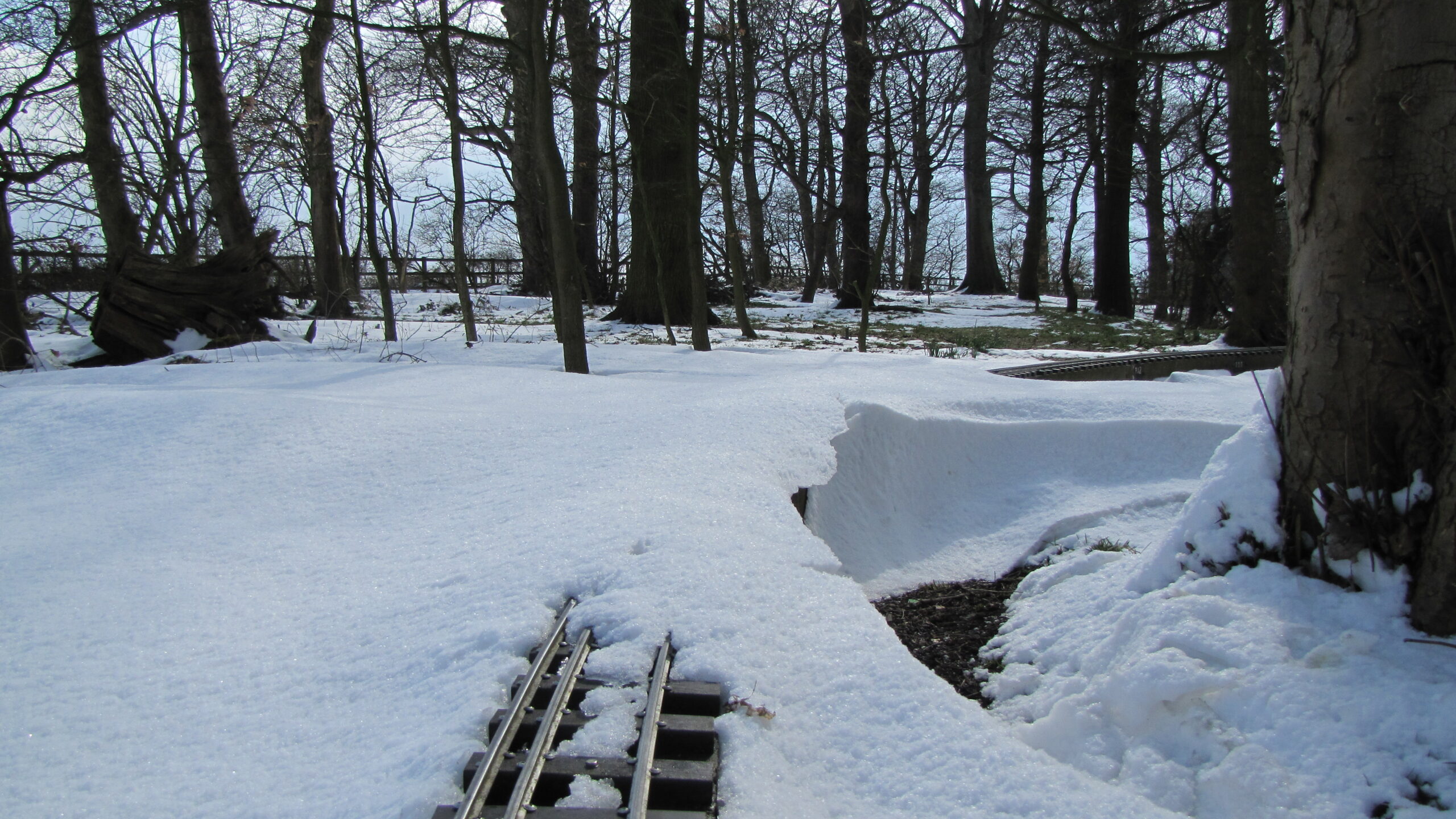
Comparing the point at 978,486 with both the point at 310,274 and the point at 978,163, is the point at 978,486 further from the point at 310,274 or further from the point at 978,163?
the point at 978,163

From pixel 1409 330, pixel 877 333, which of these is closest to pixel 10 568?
pixel 1409 330

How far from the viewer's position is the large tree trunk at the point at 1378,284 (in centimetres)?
204

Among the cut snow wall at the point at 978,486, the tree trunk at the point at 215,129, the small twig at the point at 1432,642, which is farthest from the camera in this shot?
the tree trunk at the point at 215,129

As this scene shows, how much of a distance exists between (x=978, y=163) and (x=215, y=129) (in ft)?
58.6

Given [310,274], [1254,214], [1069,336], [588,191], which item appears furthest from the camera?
[588,191]

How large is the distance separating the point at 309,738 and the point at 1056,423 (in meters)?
4.24

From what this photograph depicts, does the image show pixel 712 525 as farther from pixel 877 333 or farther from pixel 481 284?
pixel 481 284

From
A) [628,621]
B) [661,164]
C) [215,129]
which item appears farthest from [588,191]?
[628,621]

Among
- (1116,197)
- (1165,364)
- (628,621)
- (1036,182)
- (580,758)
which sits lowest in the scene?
(580,758)

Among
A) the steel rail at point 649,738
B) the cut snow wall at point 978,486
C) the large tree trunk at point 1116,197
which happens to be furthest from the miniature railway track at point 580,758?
the large tree trunk at point 1116,197

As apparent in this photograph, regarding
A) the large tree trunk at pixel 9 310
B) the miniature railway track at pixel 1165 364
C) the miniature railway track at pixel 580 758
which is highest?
the large tree trunk at pixel 9 310

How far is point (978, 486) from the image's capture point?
15.1 ft

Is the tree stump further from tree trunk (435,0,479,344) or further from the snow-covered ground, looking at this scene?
the snow-covered ground

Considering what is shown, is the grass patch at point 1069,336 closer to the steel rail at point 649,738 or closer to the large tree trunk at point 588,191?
the large tree trunk at point 588,191
